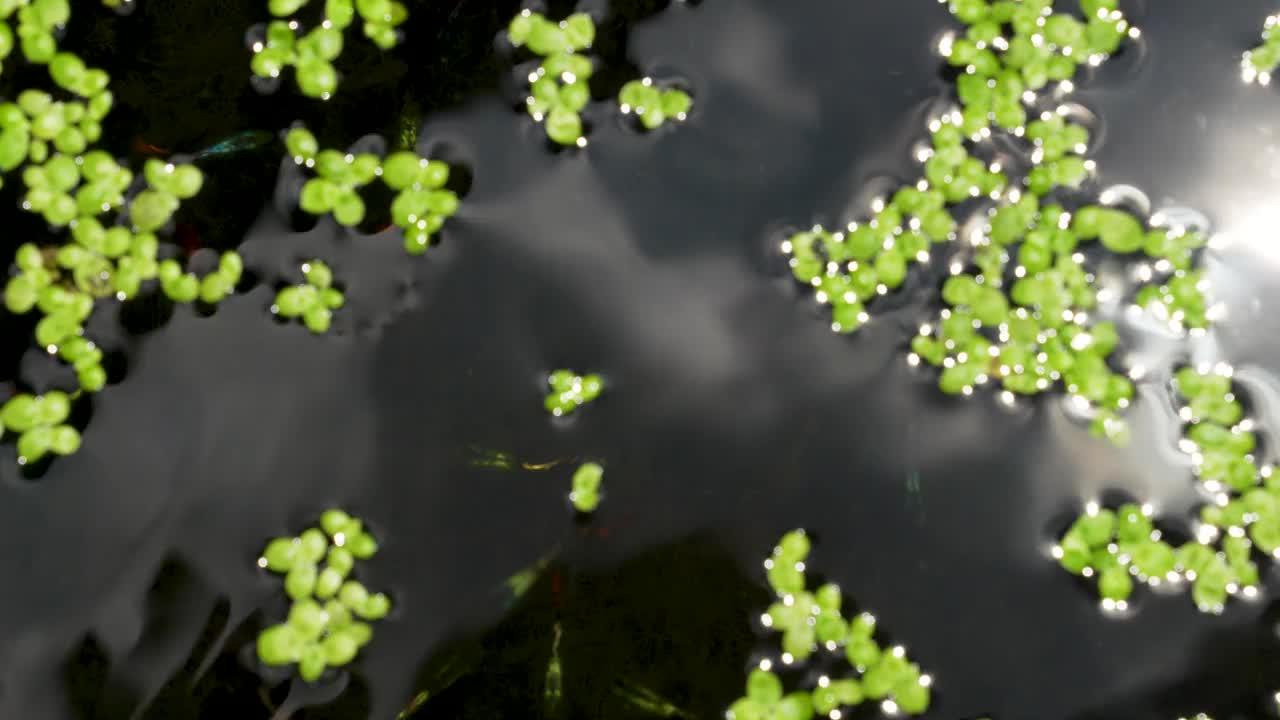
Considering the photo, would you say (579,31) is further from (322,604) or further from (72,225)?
(322,604)

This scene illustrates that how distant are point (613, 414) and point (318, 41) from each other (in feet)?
3.47

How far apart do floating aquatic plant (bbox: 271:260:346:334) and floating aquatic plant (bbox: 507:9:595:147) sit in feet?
1.97

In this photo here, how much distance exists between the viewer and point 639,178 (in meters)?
2.27

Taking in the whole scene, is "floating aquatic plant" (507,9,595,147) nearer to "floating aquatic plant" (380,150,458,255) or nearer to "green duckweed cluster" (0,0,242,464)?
"floating aquatic plant" (380,150,458,255)

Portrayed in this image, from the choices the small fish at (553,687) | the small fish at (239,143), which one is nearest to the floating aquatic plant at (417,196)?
the small fish at (239,143)

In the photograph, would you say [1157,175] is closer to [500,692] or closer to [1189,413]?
[1189,413]

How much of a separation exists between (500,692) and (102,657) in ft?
2.85

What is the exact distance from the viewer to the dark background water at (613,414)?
2150 millimetres

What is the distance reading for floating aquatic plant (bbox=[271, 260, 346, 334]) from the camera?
7.11 feet

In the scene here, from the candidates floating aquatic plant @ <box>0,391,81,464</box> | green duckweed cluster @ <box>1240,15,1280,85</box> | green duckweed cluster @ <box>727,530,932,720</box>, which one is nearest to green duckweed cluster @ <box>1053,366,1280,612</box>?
green duckweed cluster @ <box>727,530,932,720</box>

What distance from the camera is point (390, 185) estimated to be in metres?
2.21

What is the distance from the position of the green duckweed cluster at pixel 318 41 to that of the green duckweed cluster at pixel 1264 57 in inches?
75.7

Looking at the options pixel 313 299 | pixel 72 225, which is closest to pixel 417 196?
pixel 313 299

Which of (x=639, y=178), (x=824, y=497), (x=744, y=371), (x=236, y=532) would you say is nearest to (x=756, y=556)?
(x=824, y=497)
